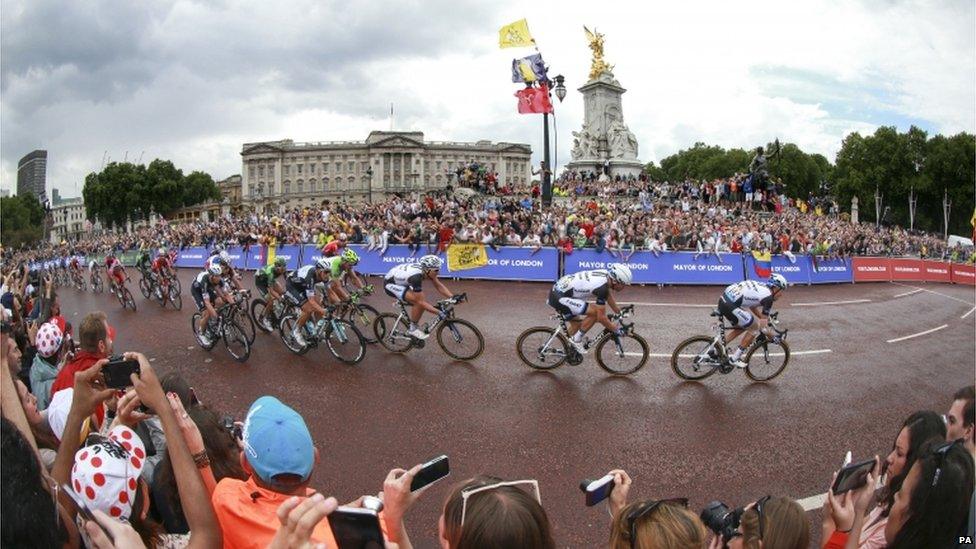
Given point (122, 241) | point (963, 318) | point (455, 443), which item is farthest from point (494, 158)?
point (455, 443)

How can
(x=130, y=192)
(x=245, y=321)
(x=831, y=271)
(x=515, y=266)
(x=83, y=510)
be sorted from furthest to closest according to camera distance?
(x=130, y=192) → (x=831, y=271) → (x=515, y=266) → (x=245, y=321) → (x=83, y=510)

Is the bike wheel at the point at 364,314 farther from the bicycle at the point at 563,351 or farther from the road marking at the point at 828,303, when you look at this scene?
the road marking at the point at 828,303

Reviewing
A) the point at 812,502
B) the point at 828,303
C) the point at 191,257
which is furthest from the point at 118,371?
the point at 191,257

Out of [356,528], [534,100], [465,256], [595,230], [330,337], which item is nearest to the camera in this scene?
[356,528]

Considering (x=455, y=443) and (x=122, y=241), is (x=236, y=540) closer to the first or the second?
(x=455, y=443)

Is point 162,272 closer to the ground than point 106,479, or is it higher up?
higher up

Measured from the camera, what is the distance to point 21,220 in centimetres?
9988

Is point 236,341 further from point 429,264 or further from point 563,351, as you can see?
point 563,351

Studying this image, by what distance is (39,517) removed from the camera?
1898mm

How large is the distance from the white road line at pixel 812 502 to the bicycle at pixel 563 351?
3.70 metres

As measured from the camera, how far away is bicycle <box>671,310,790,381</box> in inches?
338

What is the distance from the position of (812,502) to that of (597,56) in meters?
47.1

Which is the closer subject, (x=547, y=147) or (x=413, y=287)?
(x=413, y=287)

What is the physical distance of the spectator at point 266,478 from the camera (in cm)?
228
